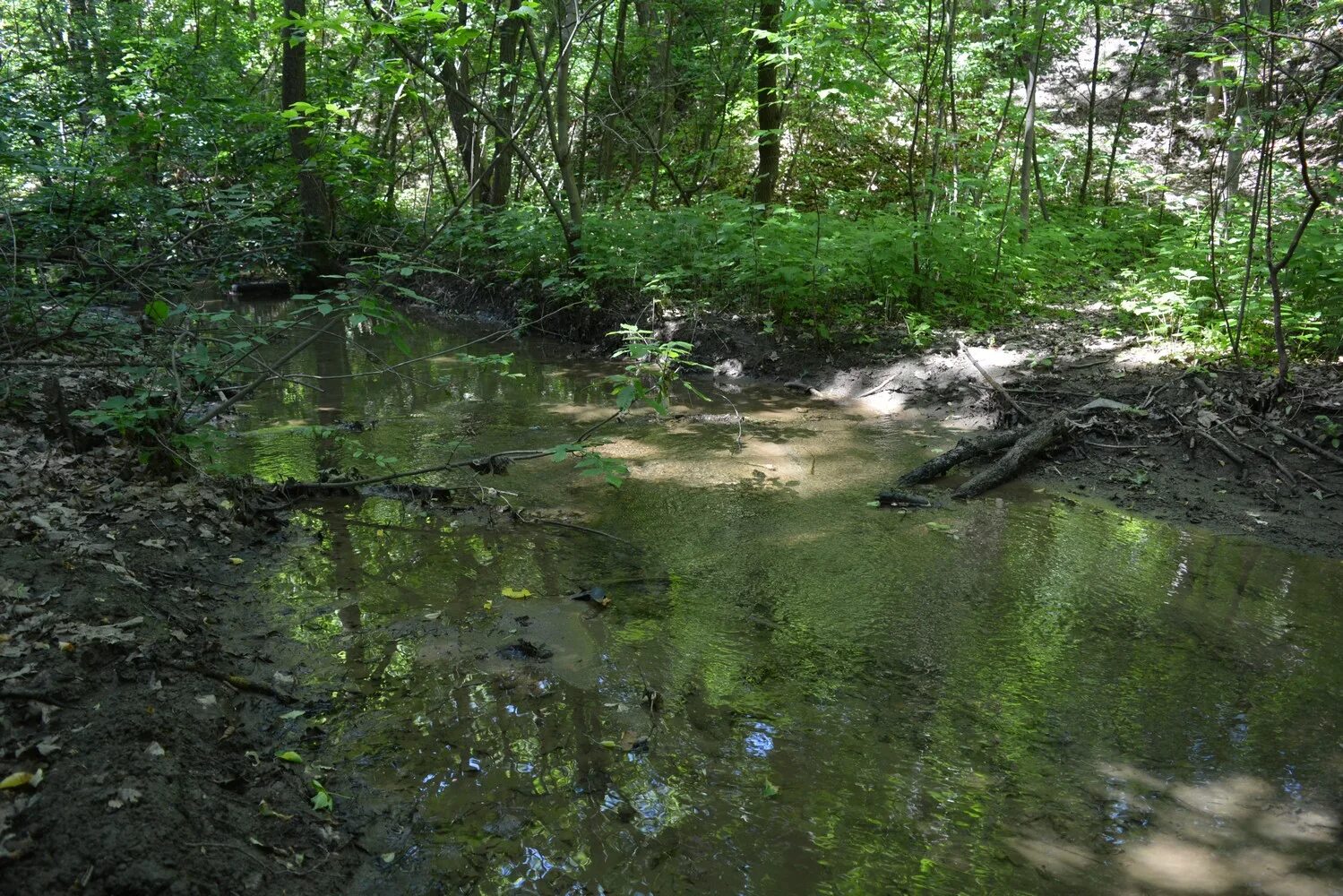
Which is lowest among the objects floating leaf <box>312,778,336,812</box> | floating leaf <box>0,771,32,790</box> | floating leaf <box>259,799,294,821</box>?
floating leaf <box>312,778,336,812</box>

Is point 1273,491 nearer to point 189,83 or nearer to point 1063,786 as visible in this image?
point 1063,786

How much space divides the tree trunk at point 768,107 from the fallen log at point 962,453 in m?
5.63

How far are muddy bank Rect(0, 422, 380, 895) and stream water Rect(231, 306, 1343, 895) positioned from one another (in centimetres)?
19

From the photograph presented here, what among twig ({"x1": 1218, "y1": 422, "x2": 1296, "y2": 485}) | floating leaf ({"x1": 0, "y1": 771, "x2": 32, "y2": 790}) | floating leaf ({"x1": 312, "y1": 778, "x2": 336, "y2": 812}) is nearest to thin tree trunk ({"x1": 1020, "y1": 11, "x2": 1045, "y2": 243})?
twig ({"x1": 1218, "y1": 422, "x2": 1296, "y2": 485})

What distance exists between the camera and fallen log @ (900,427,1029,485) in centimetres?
685

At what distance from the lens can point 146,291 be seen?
545 centimetres

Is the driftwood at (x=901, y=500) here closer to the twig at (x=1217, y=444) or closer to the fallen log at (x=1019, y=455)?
the fallen log at (x=1019, y=455)

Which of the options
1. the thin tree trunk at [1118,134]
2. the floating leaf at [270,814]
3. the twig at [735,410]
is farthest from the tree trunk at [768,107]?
the floating leaf at [270,814]

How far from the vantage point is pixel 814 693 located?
3.80 metres

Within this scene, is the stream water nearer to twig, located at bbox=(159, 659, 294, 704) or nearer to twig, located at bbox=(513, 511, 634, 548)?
twig, located at bbox=(513, 511, 634, 548)

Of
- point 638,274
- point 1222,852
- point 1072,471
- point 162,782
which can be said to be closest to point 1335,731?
point 1222,852

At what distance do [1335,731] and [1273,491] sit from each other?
321 cm

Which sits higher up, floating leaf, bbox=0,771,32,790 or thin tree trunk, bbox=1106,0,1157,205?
thin tree trunk, bbox=1106,0,1157,205

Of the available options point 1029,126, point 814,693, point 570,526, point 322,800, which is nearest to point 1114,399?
point 1029,126
